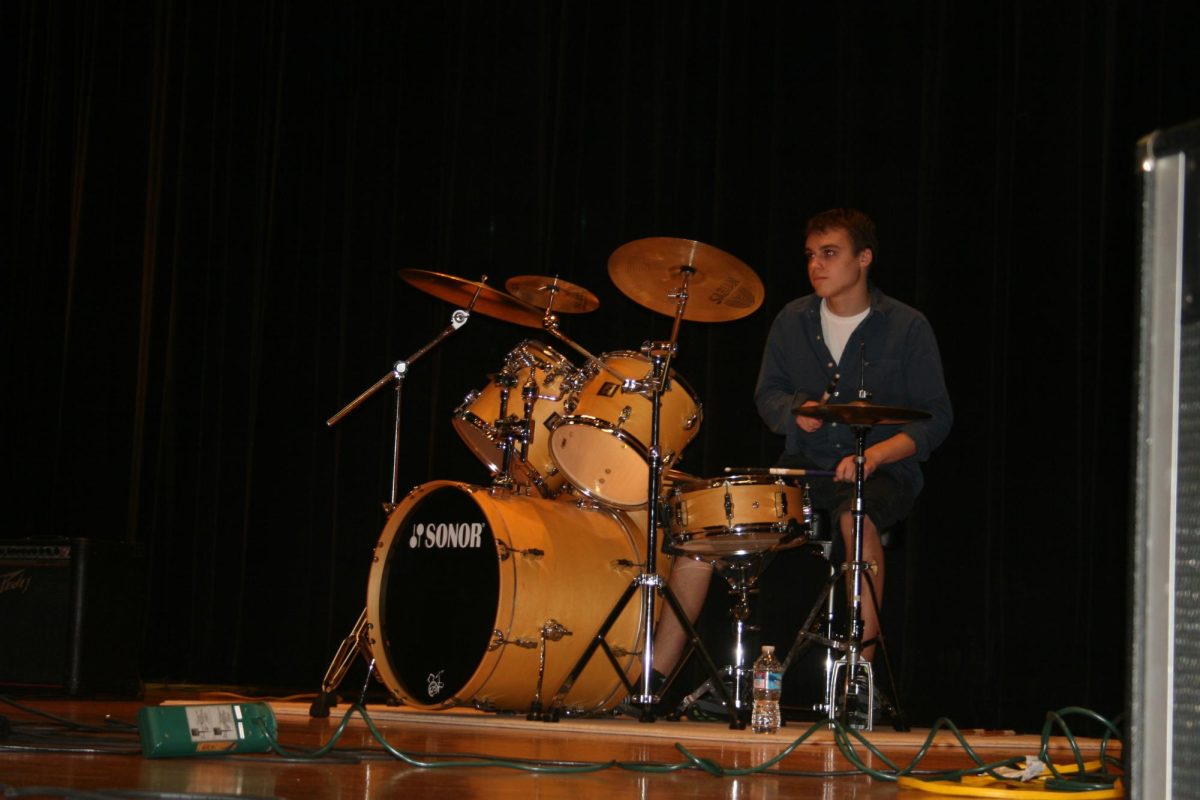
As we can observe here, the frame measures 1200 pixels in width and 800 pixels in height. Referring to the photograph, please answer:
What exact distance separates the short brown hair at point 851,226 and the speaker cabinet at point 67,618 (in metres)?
2.55

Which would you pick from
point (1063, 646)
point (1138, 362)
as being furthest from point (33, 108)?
point (1138, 362)

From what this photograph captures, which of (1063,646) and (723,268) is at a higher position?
(723,268)

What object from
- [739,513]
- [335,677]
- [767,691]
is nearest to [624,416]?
[739,513]

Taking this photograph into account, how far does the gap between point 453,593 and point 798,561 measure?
1.36 metres

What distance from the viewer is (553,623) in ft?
11.6

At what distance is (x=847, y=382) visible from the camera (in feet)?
12.7

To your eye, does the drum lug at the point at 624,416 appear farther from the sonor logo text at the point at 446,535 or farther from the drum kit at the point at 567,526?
the sonor logo text at the point at 446,535

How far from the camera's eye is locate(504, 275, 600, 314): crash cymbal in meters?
3.85

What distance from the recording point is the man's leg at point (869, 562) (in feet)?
11.7

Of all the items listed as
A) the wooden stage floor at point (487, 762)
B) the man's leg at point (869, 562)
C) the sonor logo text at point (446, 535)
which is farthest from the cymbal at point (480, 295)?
the wooden stage floor at point (487, 762)

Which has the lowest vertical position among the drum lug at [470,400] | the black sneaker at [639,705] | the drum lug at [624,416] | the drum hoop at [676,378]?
the black sneaker at [639,705]

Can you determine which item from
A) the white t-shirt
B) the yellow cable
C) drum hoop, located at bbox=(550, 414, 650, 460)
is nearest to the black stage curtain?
the white t-shirt

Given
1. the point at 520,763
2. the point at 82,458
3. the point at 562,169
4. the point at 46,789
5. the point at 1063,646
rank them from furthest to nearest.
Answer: the point at 82,458 < the point at 562,169 < the point at 1063,646 < the point at 520,763 < the point at 46,789

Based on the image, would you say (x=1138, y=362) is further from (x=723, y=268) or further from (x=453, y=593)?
(x=453, y=593)
